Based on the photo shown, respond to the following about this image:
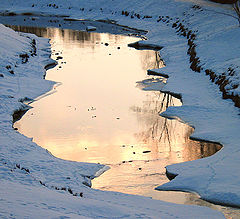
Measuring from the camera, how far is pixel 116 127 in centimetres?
1442

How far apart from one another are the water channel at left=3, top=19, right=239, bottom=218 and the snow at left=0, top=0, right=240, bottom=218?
0.48 meters

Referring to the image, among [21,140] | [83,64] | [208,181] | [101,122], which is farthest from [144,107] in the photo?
[83,64]

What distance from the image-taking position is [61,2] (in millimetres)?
51625

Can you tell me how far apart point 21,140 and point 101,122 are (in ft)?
11.0

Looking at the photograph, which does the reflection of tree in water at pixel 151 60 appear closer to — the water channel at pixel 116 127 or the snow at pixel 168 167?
the water channel at pixel 116 127

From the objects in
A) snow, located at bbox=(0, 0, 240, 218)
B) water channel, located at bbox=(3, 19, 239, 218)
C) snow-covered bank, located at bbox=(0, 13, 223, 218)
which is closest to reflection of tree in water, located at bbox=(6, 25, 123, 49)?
snow, located at bbox=(0, 0, 240, 218)

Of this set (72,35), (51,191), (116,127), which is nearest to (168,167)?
(51,191)

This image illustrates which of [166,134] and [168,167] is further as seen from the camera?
[166,134]

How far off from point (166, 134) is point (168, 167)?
9.28 ft

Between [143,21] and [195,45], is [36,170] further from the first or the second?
[143,21]

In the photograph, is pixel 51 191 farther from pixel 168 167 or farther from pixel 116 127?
pixel 116 127

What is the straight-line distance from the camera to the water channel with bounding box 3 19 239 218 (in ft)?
35.4

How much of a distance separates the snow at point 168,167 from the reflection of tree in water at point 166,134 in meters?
0.39

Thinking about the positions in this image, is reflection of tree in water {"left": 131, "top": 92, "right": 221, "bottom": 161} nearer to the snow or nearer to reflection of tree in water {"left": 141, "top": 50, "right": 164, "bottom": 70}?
the snow
